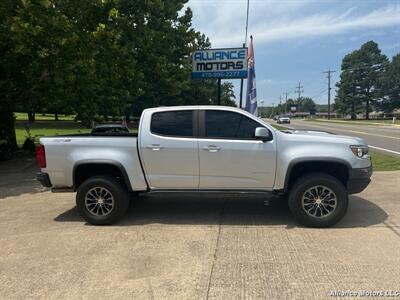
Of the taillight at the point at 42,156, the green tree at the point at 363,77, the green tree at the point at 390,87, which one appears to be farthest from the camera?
the green tree at the point at 363,77

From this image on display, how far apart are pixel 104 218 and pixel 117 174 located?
2.36ft

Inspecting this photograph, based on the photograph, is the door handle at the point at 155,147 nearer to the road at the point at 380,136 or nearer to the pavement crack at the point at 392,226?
the pavement crack at the point at 392,226

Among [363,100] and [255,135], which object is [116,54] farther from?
[363,100]

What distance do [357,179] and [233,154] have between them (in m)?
1.86

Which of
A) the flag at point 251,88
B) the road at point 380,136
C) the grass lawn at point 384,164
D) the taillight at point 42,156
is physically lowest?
the road at point 380,136

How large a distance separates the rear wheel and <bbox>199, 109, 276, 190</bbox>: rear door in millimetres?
1284

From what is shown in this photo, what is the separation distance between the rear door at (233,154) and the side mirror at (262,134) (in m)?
0.06

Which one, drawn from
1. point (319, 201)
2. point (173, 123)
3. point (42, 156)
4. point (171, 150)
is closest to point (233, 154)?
point (171, 150)

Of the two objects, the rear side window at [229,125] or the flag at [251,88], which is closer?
the rear side window at [229,125]

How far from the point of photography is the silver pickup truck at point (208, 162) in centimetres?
634

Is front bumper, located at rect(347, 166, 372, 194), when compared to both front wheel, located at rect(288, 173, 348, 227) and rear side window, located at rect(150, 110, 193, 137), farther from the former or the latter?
rear side window, located at rect(150, 110, 193, 137)

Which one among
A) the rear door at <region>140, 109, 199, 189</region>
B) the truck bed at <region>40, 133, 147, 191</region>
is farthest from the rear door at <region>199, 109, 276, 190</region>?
the truck bed at <region>40, 133, 147, 191</region>

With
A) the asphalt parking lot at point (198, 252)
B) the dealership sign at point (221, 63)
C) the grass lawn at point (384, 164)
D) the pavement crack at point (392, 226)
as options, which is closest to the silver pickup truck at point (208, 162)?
the asphalt parking lot at point (198, 252)

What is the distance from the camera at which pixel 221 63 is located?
1484 centimetres
